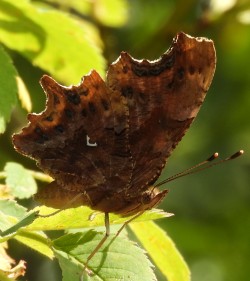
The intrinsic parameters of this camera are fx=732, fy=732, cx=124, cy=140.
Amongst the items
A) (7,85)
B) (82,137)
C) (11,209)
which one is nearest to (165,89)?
(82,137)

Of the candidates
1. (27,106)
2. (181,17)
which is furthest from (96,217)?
(181,17)

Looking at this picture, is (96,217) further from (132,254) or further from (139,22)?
(139,22)

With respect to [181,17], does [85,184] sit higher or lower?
lower

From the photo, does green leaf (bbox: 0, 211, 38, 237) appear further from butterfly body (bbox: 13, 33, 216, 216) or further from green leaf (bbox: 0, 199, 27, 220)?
butterfly body (bbox: 13, 33, 216, 216)

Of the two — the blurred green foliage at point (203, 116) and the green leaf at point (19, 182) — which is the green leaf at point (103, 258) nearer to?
the green leaf at point (19, 182)

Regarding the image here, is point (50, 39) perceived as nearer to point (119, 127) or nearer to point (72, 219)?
point (119, 127)

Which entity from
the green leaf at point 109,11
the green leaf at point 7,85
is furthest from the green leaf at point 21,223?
the green leaf at point 109,11
